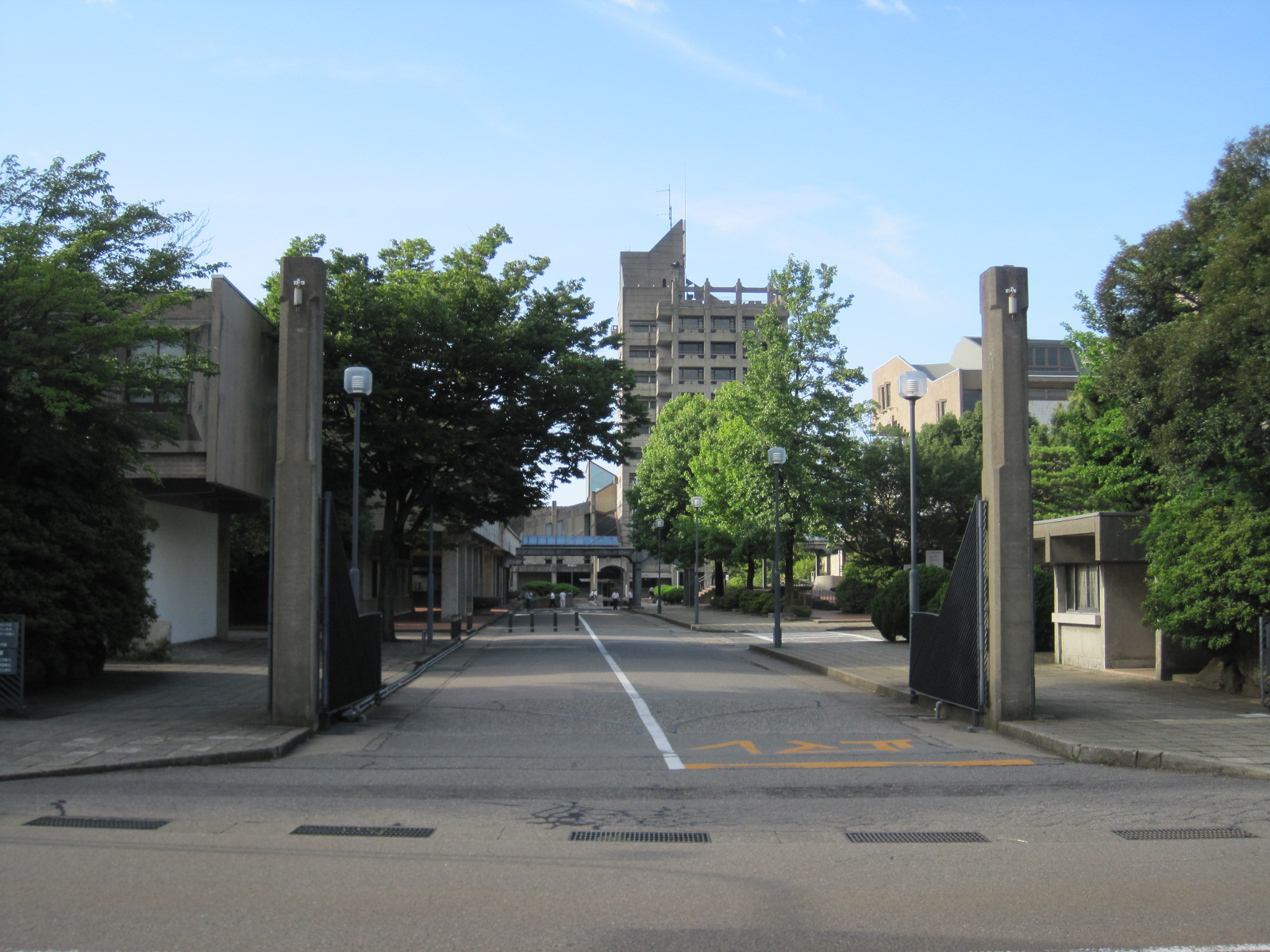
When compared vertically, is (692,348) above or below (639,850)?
above

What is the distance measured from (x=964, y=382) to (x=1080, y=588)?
203ft

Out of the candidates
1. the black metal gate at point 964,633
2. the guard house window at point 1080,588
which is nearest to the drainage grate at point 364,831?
the black metal gate at point 964,633

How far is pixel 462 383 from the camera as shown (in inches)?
1092

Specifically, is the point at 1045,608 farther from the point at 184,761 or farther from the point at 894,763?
the point at 184,761

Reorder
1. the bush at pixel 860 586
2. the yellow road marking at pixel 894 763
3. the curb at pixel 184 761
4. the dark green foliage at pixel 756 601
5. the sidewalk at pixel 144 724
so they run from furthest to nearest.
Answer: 1. the dark green foliage at pixel 756 601
2. the bush at pixel 860 586
3. the yellow road marking at pixel 894 763
4. the sidewalk at pixel 144 724
5. the curb at pixel 184 761

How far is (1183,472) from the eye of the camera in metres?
15.5

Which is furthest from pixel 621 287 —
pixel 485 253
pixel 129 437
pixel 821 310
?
pixel 129 437

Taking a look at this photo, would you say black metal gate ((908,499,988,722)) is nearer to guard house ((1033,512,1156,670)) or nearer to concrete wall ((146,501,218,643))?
guard house ((1033,512,1156,670))

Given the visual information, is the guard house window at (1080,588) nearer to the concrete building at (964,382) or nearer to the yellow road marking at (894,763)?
the yellow road marking at (894,763)

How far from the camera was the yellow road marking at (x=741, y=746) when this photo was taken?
11672 mm

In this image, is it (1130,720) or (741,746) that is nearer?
(741,746)

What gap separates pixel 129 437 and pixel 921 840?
41.1 feet

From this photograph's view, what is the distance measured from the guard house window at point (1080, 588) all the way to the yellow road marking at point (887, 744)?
963cm

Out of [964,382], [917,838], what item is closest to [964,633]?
[917,838]
